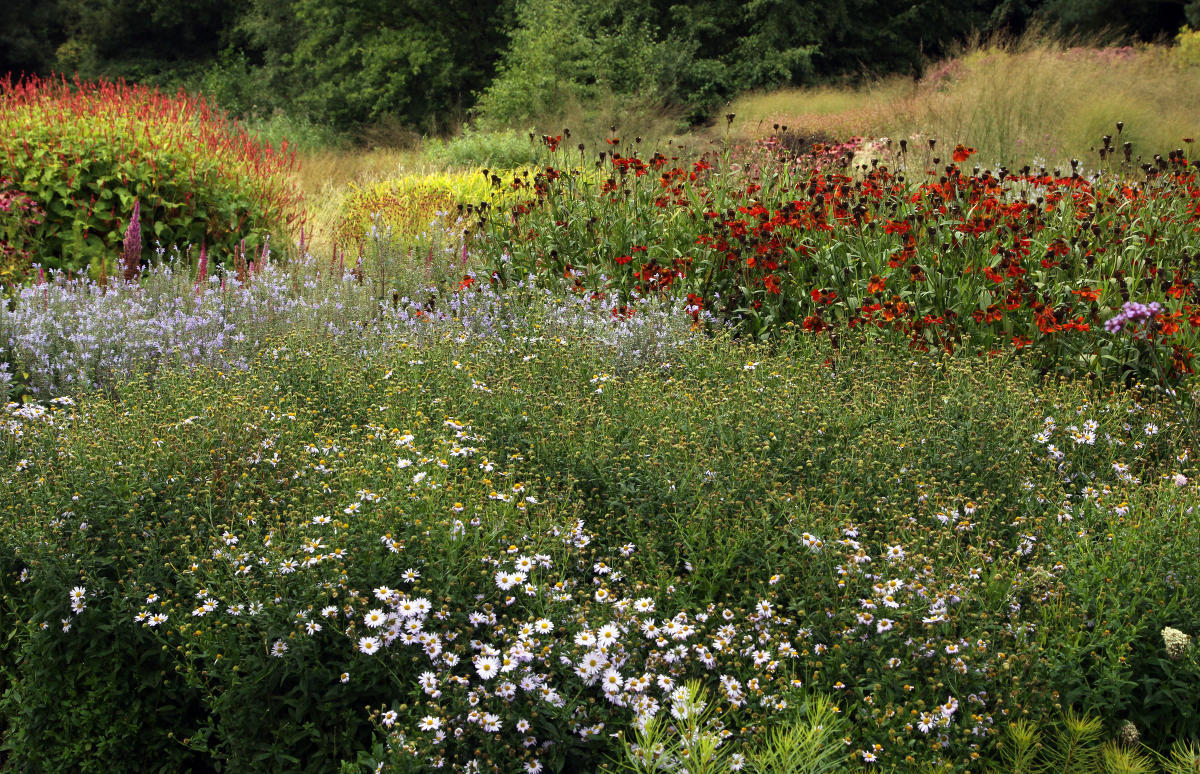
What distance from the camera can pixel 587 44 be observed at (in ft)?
60.5

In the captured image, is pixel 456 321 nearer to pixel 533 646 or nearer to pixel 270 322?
pixel 270 322

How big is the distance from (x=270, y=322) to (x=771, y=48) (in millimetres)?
18709

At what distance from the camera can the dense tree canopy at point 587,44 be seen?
1900cm

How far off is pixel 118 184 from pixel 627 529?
20.4ft

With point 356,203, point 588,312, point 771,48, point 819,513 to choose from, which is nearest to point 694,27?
point 771,48

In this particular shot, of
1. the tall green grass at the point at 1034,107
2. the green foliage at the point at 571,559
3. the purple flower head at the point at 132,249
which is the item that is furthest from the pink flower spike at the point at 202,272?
the tall green grass at the point at 1034,107

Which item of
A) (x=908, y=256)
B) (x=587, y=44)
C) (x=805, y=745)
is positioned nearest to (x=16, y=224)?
(x=908, y=256)

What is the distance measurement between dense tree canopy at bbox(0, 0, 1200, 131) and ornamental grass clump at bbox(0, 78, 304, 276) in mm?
9715

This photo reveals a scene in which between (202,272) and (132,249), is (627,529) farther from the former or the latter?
(132,249)

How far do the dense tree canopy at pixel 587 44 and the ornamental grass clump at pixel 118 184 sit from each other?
971 cm

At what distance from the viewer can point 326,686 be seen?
8.20ft

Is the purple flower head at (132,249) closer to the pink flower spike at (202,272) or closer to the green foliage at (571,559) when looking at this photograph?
the pink flower spike at (202,272)

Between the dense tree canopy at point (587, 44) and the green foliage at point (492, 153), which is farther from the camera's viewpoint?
the dense tree canopy at point (587, 44)

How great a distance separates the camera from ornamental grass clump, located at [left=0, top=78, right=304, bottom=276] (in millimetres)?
7305
